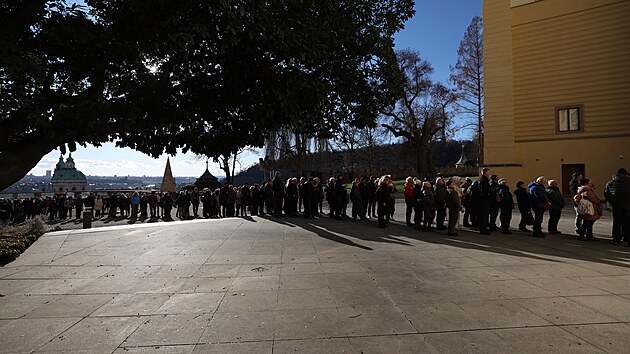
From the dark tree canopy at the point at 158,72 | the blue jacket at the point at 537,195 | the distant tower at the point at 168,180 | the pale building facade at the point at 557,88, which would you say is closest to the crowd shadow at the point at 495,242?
the blue jacket at the point at 537,195

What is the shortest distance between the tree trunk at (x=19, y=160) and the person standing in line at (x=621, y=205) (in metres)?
12.6

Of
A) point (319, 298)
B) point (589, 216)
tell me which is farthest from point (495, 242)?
point (319, 298)

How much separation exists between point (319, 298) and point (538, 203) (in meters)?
8.47

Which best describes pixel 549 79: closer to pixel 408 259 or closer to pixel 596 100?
pixel 596 100

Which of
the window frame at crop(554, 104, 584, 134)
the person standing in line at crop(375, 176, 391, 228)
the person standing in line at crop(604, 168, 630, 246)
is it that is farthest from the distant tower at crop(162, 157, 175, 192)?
the person standing in line at crop(604, 168, 630, 246)

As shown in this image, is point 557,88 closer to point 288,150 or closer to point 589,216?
point 589,216

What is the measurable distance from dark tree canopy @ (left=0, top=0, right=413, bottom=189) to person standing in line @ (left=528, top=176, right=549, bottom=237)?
7.10 meters

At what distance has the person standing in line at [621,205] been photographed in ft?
30.5

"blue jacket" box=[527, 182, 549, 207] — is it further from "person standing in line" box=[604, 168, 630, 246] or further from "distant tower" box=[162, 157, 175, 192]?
"distant tower" box=[162, 157, 175, 192]

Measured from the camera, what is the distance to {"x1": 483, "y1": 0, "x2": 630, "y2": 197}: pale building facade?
799 inches

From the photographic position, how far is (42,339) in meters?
4.10

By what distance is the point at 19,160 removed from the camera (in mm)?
6023

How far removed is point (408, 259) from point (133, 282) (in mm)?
5101

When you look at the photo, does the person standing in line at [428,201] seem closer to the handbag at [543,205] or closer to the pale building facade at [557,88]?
the handbag at [543,205]
